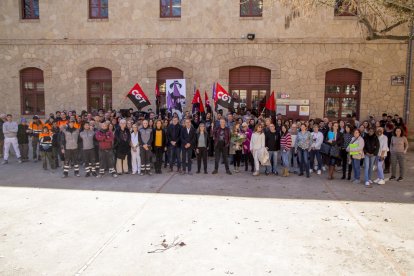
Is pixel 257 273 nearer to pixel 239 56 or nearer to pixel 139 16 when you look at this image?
pixel 239 56

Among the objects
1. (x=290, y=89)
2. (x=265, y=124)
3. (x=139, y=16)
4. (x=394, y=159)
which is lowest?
(x=394, y=159)

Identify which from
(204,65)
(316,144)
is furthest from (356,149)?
(204,65)

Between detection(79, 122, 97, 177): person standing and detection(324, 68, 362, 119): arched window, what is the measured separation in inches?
413

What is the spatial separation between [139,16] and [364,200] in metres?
12.6

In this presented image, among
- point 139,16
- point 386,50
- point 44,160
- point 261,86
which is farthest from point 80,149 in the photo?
point 386,50

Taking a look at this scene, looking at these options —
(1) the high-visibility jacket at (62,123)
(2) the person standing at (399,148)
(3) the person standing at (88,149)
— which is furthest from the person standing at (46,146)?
(2) the person standing at (399,148)

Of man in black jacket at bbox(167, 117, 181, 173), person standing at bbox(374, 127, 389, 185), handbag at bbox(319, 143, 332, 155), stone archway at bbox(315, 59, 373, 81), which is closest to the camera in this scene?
person standing at bbox(374, 127, 389, 185)

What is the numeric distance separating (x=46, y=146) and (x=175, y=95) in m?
5.38

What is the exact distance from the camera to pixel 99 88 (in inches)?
657

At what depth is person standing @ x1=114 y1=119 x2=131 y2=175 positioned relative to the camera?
1062 cm

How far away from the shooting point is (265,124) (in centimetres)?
1175

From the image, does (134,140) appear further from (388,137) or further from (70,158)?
(388,137)

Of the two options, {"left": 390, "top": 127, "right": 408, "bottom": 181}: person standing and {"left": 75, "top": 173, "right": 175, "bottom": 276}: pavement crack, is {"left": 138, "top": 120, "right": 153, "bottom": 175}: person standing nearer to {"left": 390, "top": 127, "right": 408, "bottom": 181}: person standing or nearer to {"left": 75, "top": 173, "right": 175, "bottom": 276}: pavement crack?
{"left": 75, "top": 173, "right": 175, "bottom": 276}: pavement crack

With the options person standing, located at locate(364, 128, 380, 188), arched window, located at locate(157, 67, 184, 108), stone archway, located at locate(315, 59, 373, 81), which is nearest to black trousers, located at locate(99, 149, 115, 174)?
arched window, located at locate(157, 67, 184, 108)
